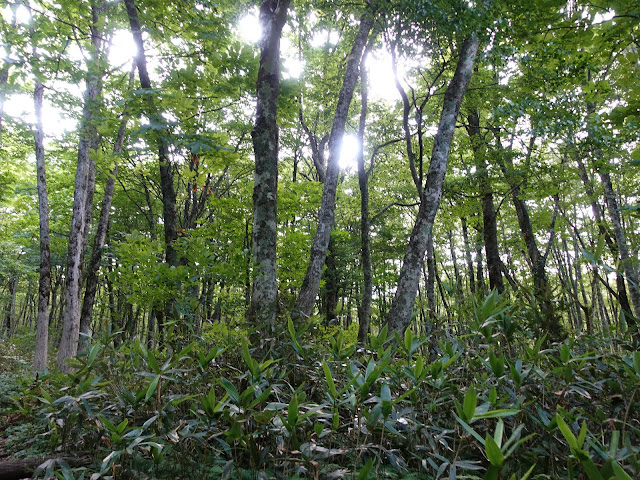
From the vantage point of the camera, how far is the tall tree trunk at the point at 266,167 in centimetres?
350

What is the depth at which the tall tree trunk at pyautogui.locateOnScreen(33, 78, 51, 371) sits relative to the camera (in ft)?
25.8

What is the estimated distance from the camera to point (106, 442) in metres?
1.96

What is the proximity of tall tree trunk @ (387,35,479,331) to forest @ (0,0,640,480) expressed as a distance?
1.4 inches

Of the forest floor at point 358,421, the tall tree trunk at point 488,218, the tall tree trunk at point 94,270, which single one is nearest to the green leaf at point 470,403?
the forest floor at point 358,421

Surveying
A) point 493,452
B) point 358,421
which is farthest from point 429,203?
point 493,452

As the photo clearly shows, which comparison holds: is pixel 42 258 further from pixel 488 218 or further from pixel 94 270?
pixel 488 218

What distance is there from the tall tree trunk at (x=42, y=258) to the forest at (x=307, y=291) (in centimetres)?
5

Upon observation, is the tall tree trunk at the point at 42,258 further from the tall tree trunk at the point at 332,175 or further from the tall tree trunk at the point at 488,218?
the tall tree trunk at the point at 488,218

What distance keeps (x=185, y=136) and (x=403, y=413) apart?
330 centimetres

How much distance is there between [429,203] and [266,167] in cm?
280

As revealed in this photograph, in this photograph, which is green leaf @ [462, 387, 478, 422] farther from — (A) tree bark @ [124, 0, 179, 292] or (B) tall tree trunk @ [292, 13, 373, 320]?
(B) tall tree trunk @ [292, 13, 373, 320]

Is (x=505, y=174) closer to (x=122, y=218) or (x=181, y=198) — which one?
(x=181, y=198)

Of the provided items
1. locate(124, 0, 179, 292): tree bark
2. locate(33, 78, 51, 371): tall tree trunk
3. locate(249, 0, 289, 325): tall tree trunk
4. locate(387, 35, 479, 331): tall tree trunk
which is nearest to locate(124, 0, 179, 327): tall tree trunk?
locate(124, 0, 179, 292): tree bark

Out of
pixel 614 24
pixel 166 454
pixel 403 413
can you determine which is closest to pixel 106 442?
pixel 166 454
